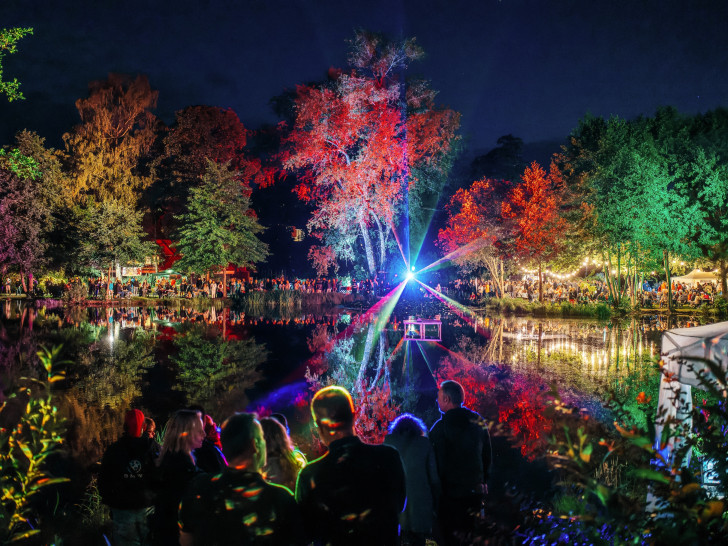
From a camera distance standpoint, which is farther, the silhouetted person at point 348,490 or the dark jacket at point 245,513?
the silhouetted person at point 348,490

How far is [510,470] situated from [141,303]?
3498cm

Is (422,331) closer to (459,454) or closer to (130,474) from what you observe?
(459,454)

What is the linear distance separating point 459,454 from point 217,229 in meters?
36.5

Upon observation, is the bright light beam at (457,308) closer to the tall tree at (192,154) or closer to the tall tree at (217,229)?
the tall tree at (217,229)

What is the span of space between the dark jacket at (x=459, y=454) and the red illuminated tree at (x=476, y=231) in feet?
108

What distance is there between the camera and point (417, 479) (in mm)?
3910

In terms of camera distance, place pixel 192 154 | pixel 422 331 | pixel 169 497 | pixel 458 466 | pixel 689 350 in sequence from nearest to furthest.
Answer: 1. pixel 169 497
2. pixel 458 466
3. pixel 689 350
4. pixel 422 331
5. pixel 192 154

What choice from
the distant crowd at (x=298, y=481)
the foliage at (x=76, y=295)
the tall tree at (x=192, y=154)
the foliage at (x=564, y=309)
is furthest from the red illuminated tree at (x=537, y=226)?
the distant crowd at (x=298, y=481)

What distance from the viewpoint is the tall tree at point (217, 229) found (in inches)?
1518

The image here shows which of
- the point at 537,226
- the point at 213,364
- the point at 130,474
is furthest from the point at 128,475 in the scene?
the point at 537,226

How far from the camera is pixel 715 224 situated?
28.5 m

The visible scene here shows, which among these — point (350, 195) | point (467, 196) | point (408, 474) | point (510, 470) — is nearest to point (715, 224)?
point (467, 196)

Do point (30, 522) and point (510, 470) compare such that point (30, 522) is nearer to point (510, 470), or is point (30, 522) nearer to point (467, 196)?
point (510, 470)

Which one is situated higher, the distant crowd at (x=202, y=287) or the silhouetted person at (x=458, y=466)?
the distant crowd at (x=202, y=287)
